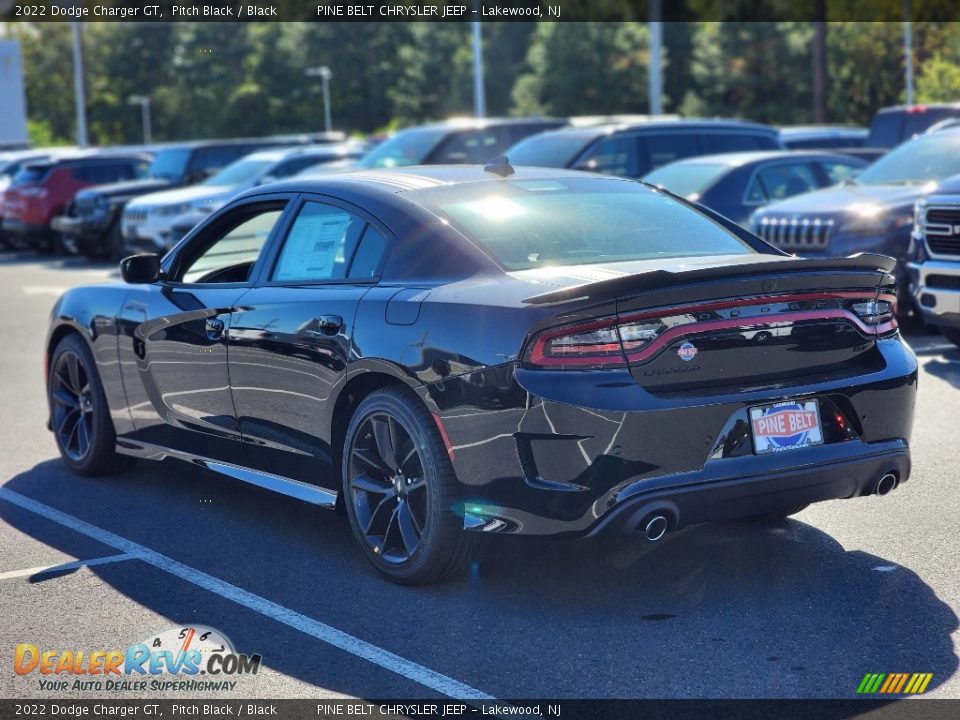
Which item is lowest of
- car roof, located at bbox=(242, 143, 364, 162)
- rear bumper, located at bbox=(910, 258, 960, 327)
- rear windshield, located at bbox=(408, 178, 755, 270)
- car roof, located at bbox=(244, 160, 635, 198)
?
rear bumper, located at bbox=(910, 258, 960, 327)

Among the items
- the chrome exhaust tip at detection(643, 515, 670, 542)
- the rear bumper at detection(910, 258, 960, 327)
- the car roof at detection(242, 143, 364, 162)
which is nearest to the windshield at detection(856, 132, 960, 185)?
the rear bumper at detection(910, 258, 960, 327)

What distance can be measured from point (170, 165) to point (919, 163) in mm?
16688

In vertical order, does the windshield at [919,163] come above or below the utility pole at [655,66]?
below

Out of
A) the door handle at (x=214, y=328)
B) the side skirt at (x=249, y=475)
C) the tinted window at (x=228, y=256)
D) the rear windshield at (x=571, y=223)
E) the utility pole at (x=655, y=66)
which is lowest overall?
the side skirt at (x=249, y=475)

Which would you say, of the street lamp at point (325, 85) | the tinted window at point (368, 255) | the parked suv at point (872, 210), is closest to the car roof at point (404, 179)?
the tinted window at point (368, 255)

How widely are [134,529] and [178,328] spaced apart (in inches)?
37.1

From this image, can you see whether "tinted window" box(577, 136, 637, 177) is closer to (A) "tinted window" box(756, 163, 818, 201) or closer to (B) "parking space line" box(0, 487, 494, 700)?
(A) "tinted window" box(756, 163, 818, 201)

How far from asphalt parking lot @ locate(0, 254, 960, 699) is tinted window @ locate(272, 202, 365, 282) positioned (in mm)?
1057

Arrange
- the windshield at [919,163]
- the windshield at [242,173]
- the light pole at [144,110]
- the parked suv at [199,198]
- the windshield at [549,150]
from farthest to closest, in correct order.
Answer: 1. the light pole at [144,110]
2. the windshield at [242,173]
3. the parked suv at [199,198]
4. the windshield at [549,150]
5. the windshield at [919,163]

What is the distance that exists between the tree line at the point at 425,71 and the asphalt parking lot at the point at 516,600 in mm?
48634

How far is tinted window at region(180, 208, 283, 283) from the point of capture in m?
6.73

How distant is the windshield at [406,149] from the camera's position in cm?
1877

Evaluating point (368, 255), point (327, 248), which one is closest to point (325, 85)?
point (327, 248)

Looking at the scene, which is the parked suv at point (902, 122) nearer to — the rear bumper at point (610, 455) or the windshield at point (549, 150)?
the windshield at point (549, 150)
